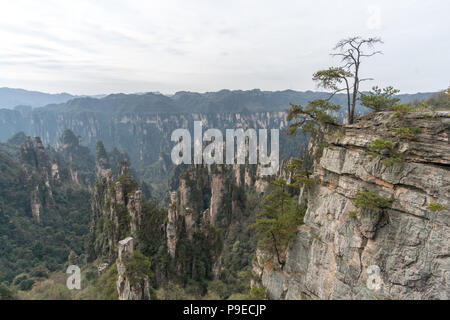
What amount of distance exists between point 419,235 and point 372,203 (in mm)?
2715

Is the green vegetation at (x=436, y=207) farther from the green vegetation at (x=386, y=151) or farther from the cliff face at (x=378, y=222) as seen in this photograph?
the green vegetation at (x=386, y=151)

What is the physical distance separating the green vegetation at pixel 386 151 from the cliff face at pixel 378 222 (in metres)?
0.25

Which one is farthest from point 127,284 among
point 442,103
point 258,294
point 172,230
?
point 442,103

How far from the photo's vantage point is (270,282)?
20.4 meters

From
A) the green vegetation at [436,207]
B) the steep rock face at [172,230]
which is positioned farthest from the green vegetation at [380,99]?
the steep rock face at [172,230]

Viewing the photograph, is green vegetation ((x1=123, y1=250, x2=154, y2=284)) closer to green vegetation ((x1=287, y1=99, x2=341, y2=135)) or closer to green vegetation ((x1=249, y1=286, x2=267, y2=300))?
green vegetation ((x1=249, y1=286, x2=267, y2=300))

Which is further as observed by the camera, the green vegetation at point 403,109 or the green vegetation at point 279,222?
the green vegetation at point 279,222

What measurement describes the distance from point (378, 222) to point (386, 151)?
4.46m

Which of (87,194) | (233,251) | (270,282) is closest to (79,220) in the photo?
(87,194)

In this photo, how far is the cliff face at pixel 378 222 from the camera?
1268 cm

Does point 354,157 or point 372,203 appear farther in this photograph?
point 354,157

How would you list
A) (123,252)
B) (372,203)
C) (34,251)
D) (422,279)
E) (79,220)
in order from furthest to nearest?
(79,220), (34,251), (123,252), (372,203), (422,279)

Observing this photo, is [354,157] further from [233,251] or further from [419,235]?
[233,251]

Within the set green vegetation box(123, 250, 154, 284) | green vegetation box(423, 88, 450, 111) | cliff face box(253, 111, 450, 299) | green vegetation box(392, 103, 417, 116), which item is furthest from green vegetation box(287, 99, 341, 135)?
green vegetation box(123, 250, 154, 284)
